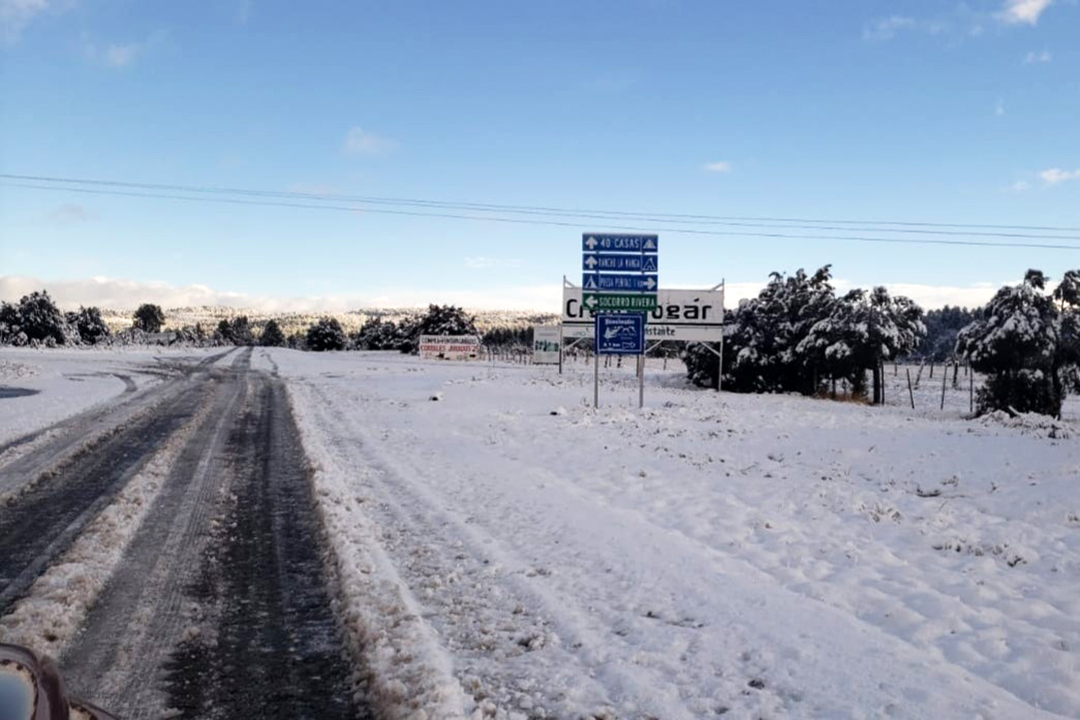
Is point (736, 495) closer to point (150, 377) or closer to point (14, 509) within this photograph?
point (14, 509)

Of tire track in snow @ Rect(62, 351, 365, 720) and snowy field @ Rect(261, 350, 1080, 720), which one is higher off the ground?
tire track in snow @ Rect(62, 351, 365, 720)

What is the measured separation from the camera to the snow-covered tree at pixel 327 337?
121688mm

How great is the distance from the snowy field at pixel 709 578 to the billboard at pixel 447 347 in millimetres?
49562

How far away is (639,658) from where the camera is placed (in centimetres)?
481

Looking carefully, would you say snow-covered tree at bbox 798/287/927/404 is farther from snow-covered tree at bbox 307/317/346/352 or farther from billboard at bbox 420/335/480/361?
snow-covered tree at bbox 307/317/346/352

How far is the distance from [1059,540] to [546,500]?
18.8 ft

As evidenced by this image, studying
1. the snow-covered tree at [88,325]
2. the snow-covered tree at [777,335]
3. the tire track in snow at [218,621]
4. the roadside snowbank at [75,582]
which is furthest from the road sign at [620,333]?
the snow-covered tree at [88,325]

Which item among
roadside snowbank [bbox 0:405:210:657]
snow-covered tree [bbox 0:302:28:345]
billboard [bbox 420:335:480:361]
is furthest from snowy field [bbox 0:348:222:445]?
snow-covered tree [bbox 0:302:28:345]

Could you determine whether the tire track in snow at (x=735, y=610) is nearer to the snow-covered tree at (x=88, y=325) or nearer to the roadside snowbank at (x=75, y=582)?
the roadside snowbank at (x=75, y=582)

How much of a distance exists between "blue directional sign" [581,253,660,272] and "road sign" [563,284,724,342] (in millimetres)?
17964

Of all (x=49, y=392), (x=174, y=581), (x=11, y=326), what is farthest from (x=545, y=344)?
(x=11, y=326)

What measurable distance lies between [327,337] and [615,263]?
349 ft

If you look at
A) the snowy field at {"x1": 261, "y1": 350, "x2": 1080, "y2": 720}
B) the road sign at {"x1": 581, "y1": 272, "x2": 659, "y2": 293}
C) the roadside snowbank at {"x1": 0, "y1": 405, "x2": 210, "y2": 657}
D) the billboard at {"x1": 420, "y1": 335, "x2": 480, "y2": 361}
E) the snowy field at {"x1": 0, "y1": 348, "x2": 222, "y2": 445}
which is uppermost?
the road sign at {"x1": 581, "y1": 272, "x2": 659, "y2": 293}

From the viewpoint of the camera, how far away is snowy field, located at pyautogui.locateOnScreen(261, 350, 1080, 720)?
4.41 meters
